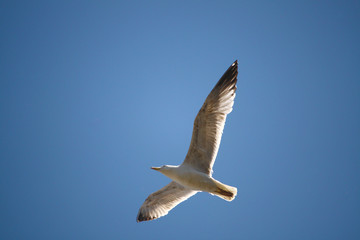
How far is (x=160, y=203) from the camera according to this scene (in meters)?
7.36

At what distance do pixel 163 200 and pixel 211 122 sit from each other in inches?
103

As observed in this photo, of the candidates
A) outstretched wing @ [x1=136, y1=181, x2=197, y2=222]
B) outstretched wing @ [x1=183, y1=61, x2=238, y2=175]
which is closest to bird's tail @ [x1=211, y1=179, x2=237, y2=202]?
outstretched wing @ [x1=183, y1=61, x2=238, y2=175]

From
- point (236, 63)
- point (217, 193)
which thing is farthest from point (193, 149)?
point (236, 63)

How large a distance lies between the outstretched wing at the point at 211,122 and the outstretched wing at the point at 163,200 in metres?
1.18

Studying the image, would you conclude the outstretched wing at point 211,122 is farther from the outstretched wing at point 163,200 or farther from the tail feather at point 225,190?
the outstretched wing at point 163,200

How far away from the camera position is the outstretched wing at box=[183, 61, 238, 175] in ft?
19.9

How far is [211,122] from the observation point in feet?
19.9

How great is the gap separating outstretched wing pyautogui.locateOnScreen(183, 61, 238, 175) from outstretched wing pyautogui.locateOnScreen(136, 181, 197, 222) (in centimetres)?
118

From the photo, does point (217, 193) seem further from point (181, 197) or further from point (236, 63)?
point (236, 63)

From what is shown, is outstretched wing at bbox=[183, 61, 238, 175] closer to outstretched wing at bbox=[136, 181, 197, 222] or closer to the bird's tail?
the bird's tail

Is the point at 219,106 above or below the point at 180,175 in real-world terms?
above

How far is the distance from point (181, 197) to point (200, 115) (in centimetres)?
237

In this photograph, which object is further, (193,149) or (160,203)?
(160,203)

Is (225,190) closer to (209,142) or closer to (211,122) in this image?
(209,142)
